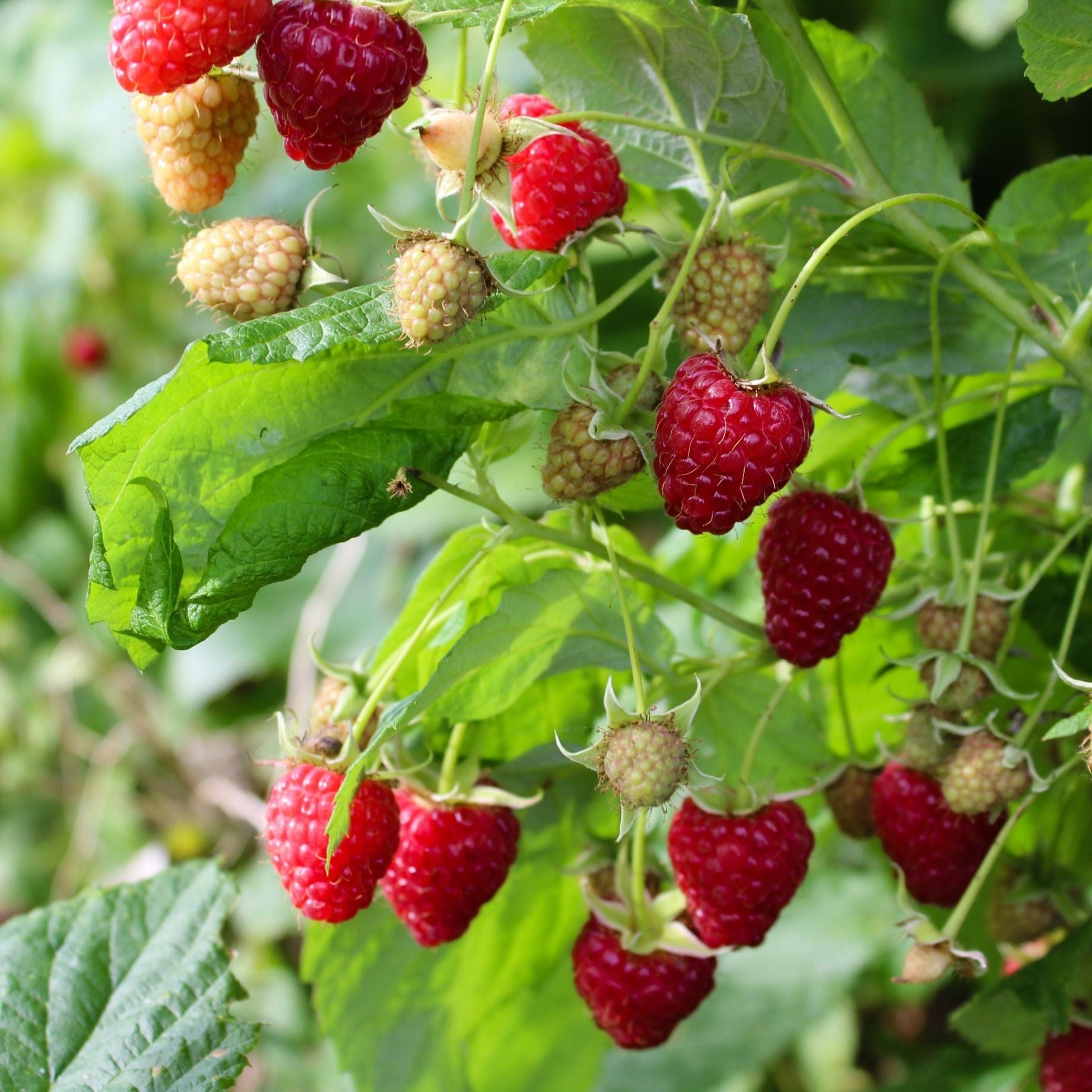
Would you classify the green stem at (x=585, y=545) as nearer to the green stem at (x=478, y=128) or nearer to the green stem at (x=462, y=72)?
the green stem at (x=478, y=128)

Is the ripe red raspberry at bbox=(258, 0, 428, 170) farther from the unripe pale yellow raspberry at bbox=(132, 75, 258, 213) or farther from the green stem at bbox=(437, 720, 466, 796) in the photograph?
the green stem at bbox=(437, 720, 466, 796)

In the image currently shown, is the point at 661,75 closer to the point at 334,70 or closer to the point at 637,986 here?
the point at 334,70

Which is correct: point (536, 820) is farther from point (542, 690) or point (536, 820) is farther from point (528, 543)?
point (528, 543)

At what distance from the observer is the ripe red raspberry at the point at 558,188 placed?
3.52 ft

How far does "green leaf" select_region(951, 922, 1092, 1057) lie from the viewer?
1.31 metres

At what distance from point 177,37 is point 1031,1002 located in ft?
3.97

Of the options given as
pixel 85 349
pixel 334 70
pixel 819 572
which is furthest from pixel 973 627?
pixel 85 349

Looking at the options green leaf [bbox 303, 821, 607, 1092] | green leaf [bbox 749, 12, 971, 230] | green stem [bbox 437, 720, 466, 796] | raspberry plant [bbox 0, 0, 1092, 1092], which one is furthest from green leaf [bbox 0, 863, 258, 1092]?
green leaf [bbox 749, 12, 971, 230]

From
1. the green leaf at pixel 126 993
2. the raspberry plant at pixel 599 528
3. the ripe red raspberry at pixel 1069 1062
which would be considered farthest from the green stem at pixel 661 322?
the ripe red raspberry at pixel 1069 1062

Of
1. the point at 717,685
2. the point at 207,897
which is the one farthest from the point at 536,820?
the point at 207,897

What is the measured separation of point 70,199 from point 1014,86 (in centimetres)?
267

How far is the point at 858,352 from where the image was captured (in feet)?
4.18

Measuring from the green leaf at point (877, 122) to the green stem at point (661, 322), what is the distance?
0.82 feet

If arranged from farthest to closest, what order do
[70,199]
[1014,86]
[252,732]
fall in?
[70,199]
[252,732]
[1014,86]
